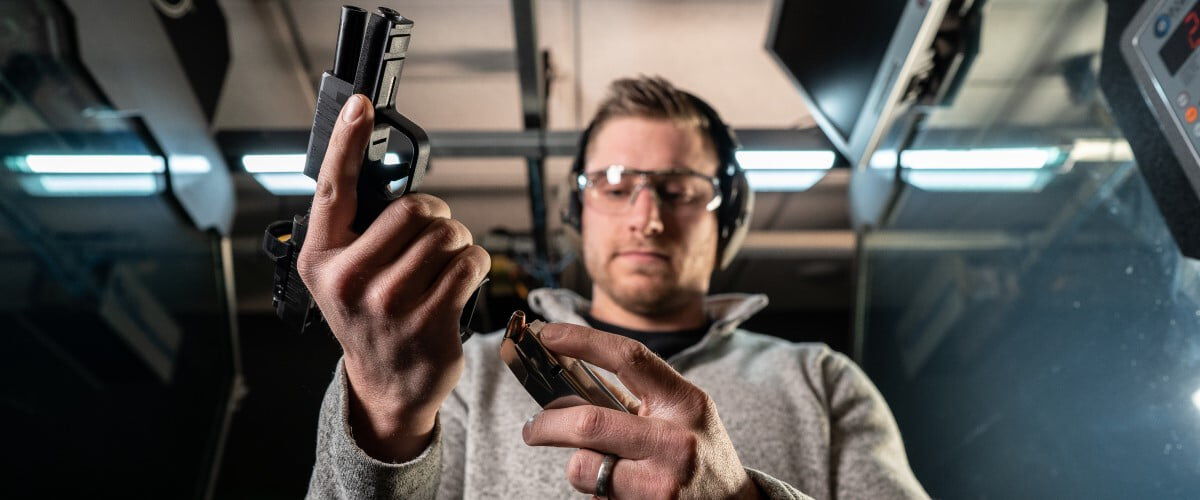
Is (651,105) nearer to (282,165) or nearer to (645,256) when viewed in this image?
(645,256)

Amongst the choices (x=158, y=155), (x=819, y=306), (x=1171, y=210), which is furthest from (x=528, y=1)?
(x=819, y=306)

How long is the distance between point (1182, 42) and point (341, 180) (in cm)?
63

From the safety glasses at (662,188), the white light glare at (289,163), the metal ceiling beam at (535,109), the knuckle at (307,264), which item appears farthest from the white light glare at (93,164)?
the knuckle at (307,264)

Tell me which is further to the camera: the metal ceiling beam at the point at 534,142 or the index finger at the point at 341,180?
the metal ceiling beam at the point at 534,142

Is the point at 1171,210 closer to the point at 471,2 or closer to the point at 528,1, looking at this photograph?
the point at 528,1

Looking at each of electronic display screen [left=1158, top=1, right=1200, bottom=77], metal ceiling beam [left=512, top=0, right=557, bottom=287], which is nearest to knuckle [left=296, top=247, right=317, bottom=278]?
electronic display screen [left=1158, top=1, right=1200, bottom=77]

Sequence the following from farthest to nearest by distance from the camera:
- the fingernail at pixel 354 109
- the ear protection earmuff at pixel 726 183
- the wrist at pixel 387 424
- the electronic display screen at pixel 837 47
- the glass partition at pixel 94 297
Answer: the glass partition at pixel 94 297 < the electronic display screen at pixel 837 47 < the ear protection earmuff at pixel 726 183 < the wrist at pixel 387 424 < the fingernail at pixel 354 109

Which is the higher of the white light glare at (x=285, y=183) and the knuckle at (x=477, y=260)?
the knuckle at (x=477, y=260)

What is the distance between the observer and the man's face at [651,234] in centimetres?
73

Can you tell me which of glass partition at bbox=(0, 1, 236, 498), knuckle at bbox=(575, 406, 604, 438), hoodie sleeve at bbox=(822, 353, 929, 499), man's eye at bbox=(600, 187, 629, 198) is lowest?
glass partition at bbox=(0, 1, 236, 498)

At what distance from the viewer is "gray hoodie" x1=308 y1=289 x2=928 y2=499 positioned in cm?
49

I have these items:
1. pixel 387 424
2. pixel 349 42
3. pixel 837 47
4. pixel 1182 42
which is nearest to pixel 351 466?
pixel 387 424

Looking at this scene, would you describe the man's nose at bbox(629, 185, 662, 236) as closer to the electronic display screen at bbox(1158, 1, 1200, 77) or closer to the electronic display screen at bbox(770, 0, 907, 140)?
the electronic display screen at bbox(1158, 1, 1200, 77)

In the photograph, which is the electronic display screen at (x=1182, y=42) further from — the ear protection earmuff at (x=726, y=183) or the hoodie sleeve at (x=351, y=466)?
the hoodie sleeve at (x=351, y=466)
